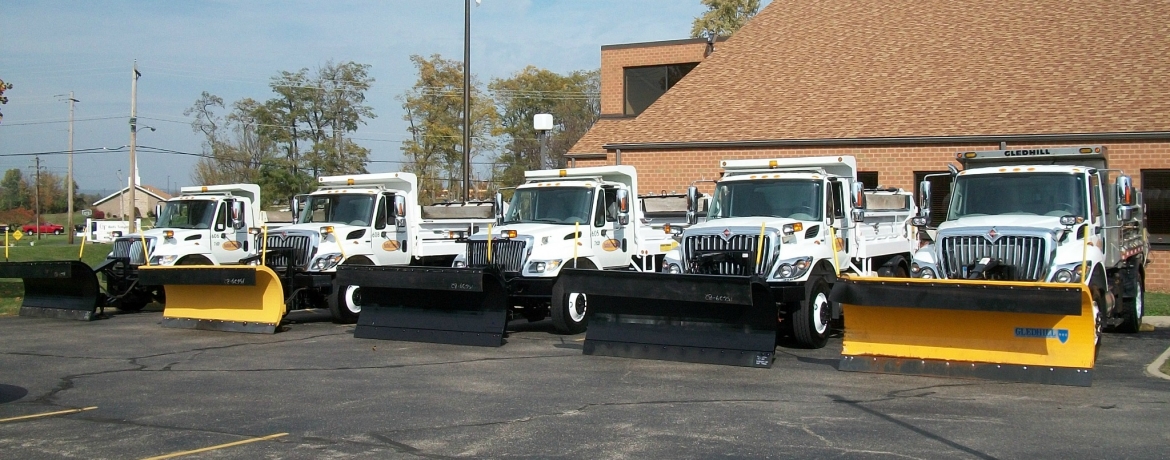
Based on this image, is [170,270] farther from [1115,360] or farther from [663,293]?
[1115,360]

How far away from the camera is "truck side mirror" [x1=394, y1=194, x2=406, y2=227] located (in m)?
18.8

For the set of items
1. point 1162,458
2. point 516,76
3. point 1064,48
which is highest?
point 516,76

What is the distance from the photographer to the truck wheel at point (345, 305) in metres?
→ 17.1

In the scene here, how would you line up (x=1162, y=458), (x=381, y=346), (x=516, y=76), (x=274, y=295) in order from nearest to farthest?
(x=1162, y=458) < (x=381, y=346) < (x=274, y=295) < (x=516, y=76)

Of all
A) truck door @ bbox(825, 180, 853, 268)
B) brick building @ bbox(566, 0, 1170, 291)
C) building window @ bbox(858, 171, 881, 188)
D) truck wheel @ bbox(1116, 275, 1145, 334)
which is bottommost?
truck wheel @ bbox(1116, 275, 1145, 334)

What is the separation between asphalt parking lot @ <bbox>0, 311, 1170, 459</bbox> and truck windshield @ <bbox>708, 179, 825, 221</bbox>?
186cm

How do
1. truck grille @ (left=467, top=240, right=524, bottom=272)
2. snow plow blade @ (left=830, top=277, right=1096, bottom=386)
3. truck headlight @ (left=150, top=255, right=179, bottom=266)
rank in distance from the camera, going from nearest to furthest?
1. snow plow blade @ (left=830, top=277, right=1096, bottom=386)
2. truck grille @ (left=467, top=240, right=524, bottom=272)
3. truck headlight @ (left=150, top=255, right=179, bottom=266)

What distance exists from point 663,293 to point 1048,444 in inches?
202

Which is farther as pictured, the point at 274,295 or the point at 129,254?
the point at 129,254

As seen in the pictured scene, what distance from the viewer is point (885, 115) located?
1004 inches

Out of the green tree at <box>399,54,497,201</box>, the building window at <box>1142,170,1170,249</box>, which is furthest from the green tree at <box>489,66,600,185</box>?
the building window at <box>1142,170,1170,249</box>

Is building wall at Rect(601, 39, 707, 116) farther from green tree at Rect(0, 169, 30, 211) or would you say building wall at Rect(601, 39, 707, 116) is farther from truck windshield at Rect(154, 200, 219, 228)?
green tree at Rect(0, 169, 30, 211)

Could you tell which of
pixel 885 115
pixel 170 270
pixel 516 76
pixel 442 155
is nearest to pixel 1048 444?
pixel 170 270

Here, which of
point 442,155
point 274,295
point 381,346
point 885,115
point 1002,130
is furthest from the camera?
point 442,155
